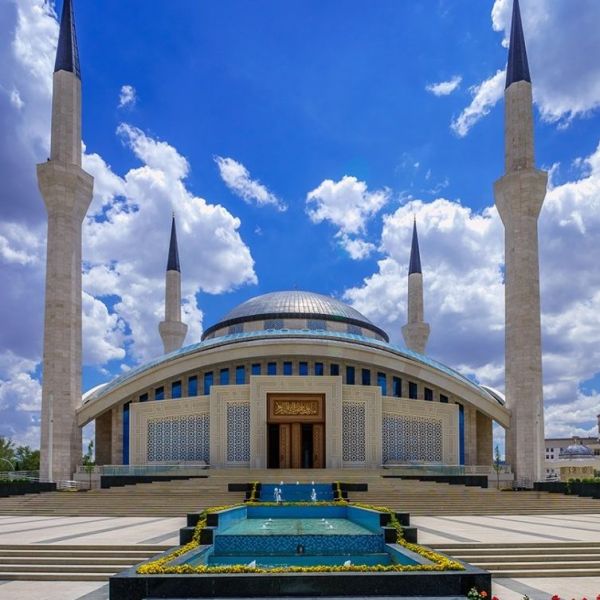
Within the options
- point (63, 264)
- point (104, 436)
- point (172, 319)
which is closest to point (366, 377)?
point (104, 436)

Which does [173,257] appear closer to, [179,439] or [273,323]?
[273,323]

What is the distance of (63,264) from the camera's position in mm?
31734

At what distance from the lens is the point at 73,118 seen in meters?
33.0

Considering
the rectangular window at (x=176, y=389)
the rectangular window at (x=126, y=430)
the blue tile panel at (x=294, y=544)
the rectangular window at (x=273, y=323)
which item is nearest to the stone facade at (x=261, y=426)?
the rectangular window at (x=126, y=430)

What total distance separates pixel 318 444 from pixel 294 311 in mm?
10432

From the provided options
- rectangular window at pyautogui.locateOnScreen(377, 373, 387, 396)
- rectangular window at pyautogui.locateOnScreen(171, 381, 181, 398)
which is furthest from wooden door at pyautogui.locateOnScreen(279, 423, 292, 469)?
rectangular window at pyautogui.locateOnScreen(171, 381, 181, 398)

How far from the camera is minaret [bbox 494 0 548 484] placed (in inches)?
1228

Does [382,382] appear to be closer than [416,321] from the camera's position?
Yes

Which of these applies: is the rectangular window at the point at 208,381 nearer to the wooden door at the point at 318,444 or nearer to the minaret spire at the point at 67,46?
the wooden door at the point at 318,444

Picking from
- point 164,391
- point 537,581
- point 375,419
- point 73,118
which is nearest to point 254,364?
point 164,391

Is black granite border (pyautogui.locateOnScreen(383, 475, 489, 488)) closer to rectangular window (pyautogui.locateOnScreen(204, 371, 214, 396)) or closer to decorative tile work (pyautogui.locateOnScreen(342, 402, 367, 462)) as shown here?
decorative tile work (pyautogui.locateOnScreen(342, 402, 367, 462))

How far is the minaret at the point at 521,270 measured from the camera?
1228 inches

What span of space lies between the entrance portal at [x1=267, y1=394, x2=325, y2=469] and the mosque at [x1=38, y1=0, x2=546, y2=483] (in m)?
0.05

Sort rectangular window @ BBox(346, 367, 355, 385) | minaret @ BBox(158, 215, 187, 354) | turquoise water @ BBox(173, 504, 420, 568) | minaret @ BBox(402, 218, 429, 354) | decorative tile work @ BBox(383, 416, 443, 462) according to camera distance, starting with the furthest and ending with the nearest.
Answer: minaret @ BBox(402, 218, 429, 354) → minaret @ BBox(158, 215, 187, 354) → rectangular window @ BBox(346, 367, 355, 385) → decorative tile work @ BBox(383, 416, 443, 462) → turquoise water @ BBox(173, 504, 420, 568)
